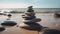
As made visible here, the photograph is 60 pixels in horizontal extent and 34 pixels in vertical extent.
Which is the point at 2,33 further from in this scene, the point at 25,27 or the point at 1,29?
the point at 25,27

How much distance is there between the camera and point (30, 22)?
1294cm

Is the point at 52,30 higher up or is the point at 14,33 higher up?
the point at 52,30

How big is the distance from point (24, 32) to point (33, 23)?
1730mm

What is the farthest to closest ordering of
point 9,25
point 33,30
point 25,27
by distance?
point 9,25, point 25,27, point 33,30

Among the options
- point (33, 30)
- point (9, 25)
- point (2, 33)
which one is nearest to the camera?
point (2, 33)

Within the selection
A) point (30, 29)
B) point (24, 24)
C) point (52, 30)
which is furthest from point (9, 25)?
point (52, 30)

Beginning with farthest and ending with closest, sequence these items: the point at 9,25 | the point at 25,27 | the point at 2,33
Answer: the point at 9,25 → the point at 25,27 → the point at 2,33

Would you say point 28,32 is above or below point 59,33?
below

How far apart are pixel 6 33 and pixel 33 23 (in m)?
2.68

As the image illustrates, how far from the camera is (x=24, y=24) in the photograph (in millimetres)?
13211

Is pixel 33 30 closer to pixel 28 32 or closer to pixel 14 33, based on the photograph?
pixel 28 32

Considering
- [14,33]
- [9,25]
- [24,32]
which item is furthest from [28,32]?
[9,25]

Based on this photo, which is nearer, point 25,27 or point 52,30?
point 52,30

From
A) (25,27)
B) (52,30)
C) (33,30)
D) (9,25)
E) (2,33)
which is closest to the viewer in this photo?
(52,30)
